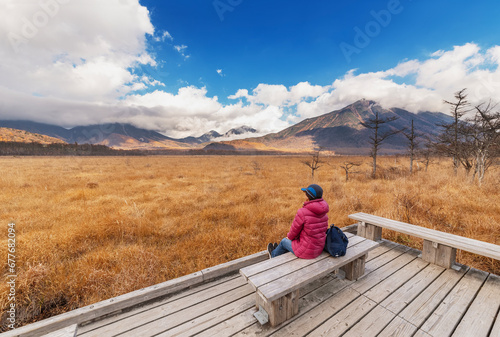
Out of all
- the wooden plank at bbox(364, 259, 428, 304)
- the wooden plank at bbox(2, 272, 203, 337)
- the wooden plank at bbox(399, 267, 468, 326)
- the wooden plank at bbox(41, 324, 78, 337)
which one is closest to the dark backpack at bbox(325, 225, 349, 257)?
the wooden plank at bbox(364, 259, 428, 304)

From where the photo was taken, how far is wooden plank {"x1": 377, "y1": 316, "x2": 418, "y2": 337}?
7.25 feet

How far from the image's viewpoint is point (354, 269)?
10.3 ft

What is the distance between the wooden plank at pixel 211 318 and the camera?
2236mm

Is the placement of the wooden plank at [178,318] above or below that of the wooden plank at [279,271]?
below

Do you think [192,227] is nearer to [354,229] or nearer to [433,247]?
[354,229]

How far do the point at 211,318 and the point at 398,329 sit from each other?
220 centimetres

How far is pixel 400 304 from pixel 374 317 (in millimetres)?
530

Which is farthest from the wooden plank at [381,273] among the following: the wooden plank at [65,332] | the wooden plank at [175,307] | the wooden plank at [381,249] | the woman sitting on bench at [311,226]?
the wooden plank at [65,332]

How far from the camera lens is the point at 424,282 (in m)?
3.10

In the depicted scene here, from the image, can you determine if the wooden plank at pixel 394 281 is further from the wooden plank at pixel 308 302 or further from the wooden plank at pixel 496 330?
the wooden plank at pixel 496 330

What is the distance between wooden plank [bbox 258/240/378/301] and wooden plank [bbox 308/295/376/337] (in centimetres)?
51

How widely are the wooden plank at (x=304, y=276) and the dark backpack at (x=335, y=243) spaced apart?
10 cm

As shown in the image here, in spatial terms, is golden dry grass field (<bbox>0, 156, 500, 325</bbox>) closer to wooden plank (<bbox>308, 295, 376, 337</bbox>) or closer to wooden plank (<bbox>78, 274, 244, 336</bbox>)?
wooden plank (<bbox>78, 274, 244, 336</bbox>)

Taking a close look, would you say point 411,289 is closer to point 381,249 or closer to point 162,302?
point 381,249
